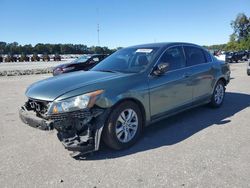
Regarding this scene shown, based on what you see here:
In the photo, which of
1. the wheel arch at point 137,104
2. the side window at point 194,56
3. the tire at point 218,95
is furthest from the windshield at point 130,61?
the tire at point 218,95

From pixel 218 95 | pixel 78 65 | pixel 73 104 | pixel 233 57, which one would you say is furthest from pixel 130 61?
pixel 233 57

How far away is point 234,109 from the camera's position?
6.88 meters

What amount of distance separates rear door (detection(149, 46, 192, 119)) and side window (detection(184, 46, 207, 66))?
0.70ft

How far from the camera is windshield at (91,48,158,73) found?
198 inches

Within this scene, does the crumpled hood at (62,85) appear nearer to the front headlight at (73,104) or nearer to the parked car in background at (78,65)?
the front headlight at (73,104)

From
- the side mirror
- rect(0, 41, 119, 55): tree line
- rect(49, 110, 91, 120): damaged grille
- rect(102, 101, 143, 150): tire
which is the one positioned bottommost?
Answer: rect(102, 101, 143, 150): tire

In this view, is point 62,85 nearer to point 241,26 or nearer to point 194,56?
point 194,56

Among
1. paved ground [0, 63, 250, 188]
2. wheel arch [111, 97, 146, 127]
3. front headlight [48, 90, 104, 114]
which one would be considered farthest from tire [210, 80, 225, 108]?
front headlight [48, 90, 104, 114]

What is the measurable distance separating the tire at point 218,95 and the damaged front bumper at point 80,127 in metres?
3.66

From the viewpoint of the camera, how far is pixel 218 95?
699 cm

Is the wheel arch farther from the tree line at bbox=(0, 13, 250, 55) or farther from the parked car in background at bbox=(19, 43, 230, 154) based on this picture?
the tree line at bbox=(0, 13, 250, 55)

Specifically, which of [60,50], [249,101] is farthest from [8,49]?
[249,101]

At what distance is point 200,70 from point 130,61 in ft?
5.63

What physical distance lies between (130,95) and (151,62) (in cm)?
92
